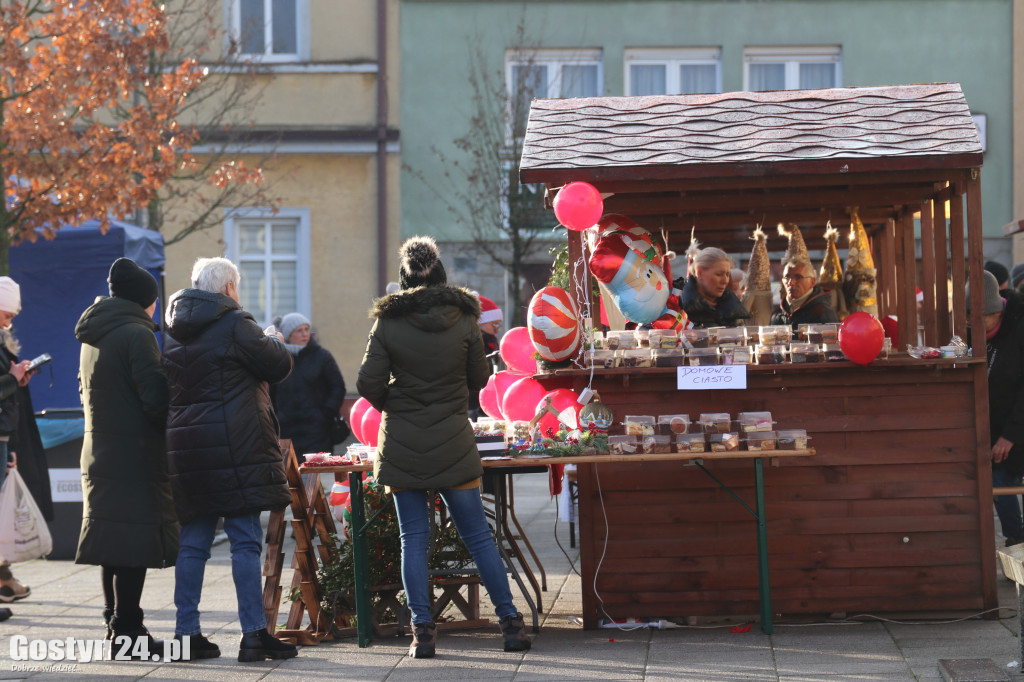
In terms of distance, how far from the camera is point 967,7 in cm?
1636

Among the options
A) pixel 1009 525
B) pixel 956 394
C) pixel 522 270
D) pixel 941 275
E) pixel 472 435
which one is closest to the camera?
pixel 472 435

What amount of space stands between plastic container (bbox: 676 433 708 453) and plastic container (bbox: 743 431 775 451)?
22 cm

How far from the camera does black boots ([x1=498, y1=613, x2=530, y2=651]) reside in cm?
590

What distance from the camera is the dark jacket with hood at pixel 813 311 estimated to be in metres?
7.76

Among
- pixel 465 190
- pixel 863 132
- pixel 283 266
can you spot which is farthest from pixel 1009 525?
pixel 283 266

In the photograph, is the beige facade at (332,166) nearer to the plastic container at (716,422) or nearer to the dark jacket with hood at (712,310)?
the dark jacket with hood at (712,310)

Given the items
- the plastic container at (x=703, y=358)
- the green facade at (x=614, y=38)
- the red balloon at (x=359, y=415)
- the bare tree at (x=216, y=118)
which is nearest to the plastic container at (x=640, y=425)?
the plastic container at (x=703, y=358)

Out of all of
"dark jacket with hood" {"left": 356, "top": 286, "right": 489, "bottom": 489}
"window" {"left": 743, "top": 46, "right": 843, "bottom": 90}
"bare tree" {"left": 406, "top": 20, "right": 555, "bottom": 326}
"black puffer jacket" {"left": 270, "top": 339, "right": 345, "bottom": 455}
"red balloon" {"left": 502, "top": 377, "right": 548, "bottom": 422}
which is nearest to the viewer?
"dark jacket with hood" {"left": 356, "top": 286, "right": 489, "bottom": 489}

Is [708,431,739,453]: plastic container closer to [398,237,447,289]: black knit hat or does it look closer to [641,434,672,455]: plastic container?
[641,434,672,455]: plastic container

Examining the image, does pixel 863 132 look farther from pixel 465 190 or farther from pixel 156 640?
pixel 465 190

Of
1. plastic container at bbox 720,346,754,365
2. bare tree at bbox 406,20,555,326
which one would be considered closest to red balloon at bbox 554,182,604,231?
plastic container at bbox 720,346,754,365

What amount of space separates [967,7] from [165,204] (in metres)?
11.0

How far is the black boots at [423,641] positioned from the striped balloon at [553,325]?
1.47 meters

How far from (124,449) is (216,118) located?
10647 millimetres
